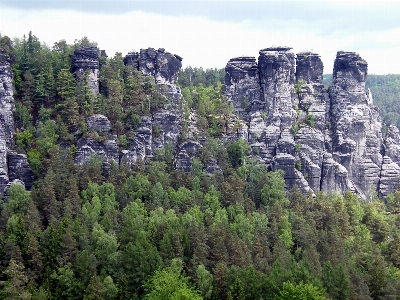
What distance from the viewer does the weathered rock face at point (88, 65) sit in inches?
2884

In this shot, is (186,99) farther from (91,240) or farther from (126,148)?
(91,240)

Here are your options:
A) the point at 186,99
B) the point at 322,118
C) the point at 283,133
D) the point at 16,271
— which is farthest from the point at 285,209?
the point at 16,271

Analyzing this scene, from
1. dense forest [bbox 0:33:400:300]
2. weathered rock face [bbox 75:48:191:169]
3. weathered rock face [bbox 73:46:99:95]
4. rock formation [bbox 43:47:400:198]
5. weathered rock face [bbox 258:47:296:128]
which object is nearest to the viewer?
dense forest [bbox 0:33:400:300]

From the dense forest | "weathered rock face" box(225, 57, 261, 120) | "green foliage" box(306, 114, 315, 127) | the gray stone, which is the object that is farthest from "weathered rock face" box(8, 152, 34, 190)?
"green foliage" box(306, 114, 315, 127)

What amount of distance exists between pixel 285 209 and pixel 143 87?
2672cm

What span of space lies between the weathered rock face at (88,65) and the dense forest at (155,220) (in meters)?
A: 1.38

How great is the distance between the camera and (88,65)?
73.7 metres

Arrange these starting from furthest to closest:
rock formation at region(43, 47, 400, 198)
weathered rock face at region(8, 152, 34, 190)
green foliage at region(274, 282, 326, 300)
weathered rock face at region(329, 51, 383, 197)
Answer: weathered rock face at region(329, 51, 383, 197), rock formation at region(43, 47, 400, 198), weathered rock face at region(8, 152, 34, 190), green foliage at region(274, 282, 326, 300)

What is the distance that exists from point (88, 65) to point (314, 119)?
33.3 m

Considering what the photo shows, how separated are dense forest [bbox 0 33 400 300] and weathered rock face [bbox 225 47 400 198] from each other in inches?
133

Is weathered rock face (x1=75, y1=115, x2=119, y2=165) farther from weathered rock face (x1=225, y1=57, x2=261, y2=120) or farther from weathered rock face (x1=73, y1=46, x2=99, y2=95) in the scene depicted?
weathered rock face (x1=225, y1=57, x2=261, y2=120)

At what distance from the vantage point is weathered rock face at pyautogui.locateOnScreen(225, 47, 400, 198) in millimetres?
75750

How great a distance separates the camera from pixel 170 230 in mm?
52594

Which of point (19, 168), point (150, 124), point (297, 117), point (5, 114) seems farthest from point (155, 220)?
point (297, 117)
